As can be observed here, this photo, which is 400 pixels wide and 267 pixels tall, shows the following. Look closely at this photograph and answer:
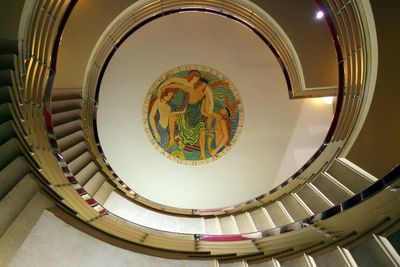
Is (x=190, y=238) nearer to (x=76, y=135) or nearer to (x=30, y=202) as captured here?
(x=30, y=202)

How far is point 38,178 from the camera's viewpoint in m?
2.42

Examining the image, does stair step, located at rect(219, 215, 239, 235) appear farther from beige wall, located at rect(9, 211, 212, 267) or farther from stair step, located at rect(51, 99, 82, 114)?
stair step, located at rect(51, 99, 82, 114)

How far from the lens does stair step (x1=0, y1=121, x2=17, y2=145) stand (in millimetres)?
2240

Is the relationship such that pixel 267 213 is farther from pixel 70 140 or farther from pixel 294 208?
pixel 70 140

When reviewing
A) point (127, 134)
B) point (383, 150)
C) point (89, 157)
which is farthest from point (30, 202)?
point (127, 134)

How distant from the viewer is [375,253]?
2176 millimetres

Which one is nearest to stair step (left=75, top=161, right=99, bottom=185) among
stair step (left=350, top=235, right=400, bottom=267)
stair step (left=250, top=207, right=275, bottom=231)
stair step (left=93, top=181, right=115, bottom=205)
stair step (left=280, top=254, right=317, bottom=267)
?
stair step (left=93, top=181, right=115, bottom=205)

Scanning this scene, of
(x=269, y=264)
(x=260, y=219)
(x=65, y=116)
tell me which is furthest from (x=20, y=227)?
(x=260, y=219)

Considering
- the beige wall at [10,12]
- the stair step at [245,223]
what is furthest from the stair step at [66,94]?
the stair step at [245,223]

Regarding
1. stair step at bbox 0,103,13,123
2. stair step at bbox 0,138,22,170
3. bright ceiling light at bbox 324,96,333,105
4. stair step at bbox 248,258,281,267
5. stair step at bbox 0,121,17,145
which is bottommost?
stair step at bbox 248,258,281,267

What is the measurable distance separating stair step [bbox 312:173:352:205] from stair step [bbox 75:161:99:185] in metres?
4.33

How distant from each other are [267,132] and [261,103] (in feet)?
2.79

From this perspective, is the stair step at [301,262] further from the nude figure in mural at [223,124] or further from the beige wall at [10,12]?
the nude figure in mural at [223,124]

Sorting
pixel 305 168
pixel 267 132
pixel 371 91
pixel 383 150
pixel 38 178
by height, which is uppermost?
pixel 267 132
